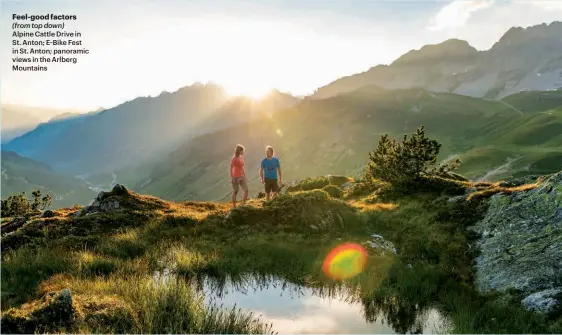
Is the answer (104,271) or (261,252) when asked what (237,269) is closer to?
(261,252)

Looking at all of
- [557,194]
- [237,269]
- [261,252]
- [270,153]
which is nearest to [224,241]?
[261,252]

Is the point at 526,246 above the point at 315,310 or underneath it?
above

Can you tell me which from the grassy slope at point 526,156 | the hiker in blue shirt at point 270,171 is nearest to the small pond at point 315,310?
the hiker in blue shirt at point 270,171

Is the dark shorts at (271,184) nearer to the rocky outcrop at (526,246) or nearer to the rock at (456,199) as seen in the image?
the rock at (456,199)

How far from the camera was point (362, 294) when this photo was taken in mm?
11336

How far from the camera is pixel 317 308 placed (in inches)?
414

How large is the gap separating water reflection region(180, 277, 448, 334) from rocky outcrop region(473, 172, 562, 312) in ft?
10.1

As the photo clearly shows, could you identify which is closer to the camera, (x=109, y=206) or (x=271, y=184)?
(x=109, y=206)

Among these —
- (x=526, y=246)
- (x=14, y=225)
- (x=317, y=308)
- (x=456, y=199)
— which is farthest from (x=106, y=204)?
(x=526, y=246)

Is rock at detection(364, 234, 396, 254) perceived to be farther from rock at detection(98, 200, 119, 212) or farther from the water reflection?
rock at detection(98, 200, 119, 212)

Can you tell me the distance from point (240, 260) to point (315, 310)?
12.4 ft

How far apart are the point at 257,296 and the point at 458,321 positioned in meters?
5.12

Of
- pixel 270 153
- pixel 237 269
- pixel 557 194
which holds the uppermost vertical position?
pixel 270 153

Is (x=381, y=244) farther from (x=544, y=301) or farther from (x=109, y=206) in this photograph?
(x=109, y=206)
